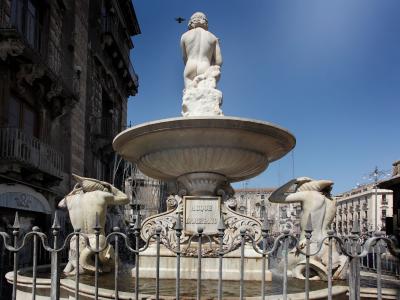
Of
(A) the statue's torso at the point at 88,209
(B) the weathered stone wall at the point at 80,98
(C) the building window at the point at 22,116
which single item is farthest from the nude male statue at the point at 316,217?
(B) the weathered stone wall at the point at 80,98

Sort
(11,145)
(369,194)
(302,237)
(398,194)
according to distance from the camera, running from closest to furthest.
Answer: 1. (302,237)
2. (11,145)
3. (398,194)
4. (369,194)

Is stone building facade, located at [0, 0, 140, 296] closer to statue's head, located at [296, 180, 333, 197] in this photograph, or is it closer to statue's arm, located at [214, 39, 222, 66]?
statue's arm, located at [214, 39, 222, 66]

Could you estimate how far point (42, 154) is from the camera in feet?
49.4

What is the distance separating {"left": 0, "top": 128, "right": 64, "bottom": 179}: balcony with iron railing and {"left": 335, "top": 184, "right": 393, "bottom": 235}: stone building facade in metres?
40.9

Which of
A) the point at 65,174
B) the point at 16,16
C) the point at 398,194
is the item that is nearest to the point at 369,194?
the point at 398,194

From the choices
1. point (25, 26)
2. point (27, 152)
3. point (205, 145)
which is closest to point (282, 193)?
point (205, 145)

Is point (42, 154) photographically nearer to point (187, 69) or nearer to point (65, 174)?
point (65, 174)

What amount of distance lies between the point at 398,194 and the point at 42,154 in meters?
16.6

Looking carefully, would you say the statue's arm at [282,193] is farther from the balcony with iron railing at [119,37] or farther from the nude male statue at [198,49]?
the balcony with iron railing at [119,37]

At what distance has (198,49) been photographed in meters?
Answer: 7.25

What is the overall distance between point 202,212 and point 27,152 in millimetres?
9327

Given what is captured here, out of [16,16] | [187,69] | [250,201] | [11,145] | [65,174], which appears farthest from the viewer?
[250,201]

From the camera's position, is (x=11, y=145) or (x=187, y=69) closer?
(x=187, y=69)

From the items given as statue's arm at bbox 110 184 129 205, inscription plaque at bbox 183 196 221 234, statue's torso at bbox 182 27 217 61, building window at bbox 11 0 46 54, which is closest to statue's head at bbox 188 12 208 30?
statue's torso at bbox 182 27 217 61
